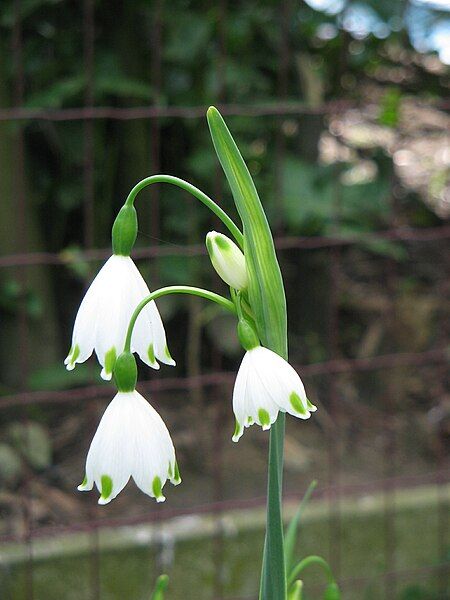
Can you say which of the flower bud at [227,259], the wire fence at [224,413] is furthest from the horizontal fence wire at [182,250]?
the flower bud at [227,259]

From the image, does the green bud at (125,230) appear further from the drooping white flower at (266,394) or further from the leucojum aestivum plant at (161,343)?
the drooping white flower at (266,394)

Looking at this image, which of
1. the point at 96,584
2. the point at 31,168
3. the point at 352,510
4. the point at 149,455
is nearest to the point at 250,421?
the point at 149,455

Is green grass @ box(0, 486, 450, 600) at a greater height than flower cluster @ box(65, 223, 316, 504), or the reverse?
flower cluster @ box(65, 223, 316, 504)

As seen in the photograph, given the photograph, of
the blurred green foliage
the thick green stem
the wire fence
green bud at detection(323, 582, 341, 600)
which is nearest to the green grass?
the wire fence

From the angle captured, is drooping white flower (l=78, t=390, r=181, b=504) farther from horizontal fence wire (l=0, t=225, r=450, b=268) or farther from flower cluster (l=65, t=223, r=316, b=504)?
horizontal fence wire (l=0, t=225, r=450, b=268)

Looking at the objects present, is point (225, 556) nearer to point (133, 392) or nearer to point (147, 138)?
point (147, 138)

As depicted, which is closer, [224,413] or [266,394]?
[266,394]

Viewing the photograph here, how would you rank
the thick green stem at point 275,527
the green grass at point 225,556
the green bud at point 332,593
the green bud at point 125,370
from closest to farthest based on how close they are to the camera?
the green bud at point 125,370
the thick green stem at point 275,527
the green bud at point 332,593
the green grass at point 225,556

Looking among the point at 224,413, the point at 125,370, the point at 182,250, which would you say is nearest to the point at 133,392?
the point at 125,370
